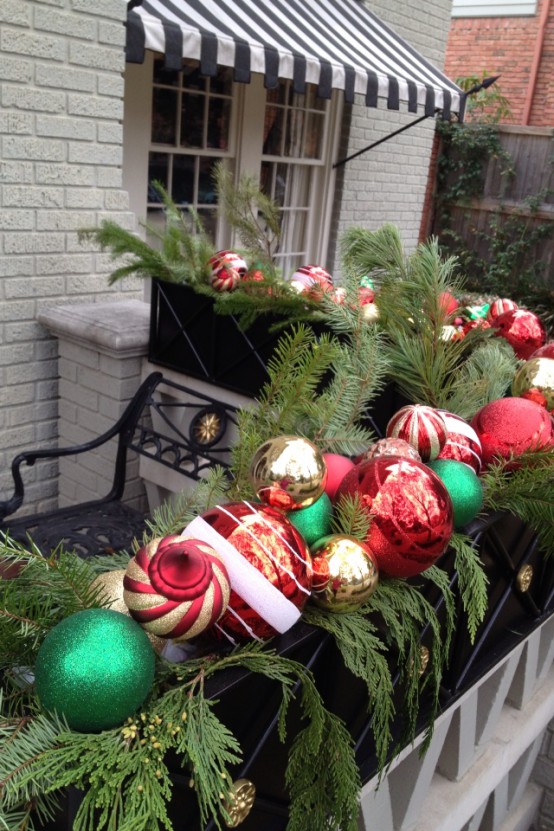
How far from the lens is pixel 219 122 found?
16.9 feet

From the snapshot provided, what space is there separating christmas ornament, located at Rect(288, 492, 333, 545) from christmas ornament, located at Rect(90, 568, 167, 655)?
23 centimetres

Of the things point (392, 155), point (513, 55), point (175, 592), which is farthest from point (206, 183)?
point (513, 55)

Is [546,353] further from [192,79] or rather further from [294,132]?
[294,132]

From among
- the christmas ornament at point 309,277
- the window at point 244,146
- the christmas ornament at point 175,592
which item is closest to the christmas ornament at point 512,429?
the christmas ornament at point 175,592

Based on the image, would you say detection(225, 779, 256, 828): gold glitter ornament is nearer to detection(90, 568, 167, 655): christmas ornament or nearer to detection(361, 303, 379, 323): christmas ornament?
detection(90, 568, 167, 655): christmas ornament

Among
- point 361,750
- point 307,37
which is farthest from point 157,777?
point 307,37

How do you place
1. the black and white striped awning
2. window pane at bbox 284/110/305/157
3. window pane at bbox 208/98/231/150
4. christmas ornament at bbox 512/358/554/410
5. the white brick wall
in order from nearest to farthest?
christmas ornament at bbox 512/358/554/410 < the white brick wall < the black and white striped awning < window pane at bbox 208/98/231/150 < window pane at bbox 284/110/305/157

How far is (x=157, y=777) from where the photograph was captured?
686mm

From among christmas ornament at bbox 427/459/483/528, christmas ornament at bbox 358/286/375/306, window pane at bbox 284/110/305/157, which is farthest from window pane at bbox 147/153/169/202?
christmas ornament at bbox 427/459/483/528

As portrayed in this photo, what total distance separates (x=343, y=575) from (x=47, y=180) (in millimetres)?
2458

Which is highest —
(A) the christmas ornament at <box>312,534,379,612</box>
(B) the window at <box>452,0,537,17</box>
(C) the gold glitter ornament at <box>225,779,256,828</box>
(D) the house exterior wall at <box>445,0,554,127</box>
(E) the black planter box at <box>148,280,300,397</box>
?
(B) the window at <box>452,0,537,17</box>

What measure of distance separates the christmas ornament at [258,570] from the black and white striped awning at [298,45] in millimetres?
2995

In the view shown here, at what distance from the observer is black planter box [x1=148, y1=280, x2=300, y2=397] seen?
7.73 ft

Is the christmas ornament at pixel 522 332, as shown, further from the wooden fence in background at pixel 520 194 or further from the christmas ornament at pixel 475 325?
the wooden fence in background at pixel 520 194
